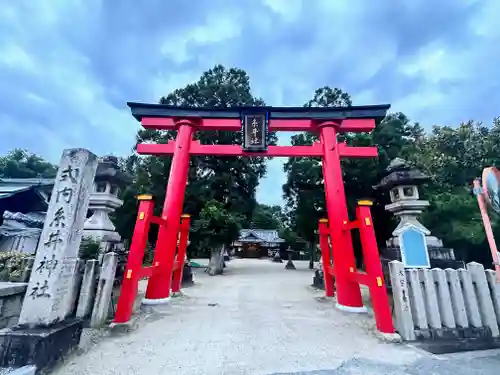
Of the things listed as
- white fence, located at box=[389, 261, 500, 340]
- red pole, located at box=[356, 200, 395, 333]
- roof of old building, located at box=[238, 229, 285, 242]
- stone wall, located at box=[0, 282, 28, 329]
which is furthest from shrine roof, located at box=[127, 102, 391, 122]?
roof of old building, located at box=[238, 229, 285, 242]

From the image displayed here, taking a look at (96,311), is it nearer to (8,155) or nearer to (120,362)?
(120,362)

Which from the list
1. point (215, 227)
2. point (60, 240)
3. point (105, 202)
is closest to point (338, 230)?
point (60, 240)

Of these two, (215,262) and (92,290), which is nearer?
(92,290)

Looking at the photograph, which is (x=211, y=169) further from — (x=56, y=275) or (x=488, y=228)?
(x=488, y=228)

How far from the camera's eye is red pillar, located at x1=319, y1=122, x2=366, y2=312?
18.8 ft

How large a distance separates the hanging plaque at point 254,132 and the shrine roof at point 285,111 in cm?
22

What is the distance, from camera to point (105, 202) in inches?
265

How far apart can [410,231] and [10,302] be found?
814 cm

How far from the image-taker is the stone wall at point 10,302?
330 centimetres

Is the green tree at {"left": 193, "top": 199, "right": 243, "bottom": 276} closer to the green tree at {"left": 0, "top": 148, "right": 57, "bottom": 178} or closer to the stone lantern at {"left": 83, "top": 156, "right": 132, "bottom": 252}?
the stone lantern at {"left": 83, "top": 156, "right": 132, "bottom": 252}

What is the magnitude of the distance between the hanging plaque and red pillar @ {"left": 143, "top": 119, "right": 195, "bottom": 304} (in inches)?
67.6

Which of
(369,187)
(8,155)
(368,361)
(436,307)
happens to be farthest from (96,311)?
(8,155)

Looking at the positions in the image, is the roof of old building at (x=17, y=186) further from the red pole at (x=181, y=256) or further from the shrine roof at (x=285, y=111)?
the red pole at (x=181, y=256)

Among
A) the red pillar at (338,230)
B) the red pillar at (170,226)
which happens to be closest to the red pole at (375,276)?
the red pillar at (338,230)
